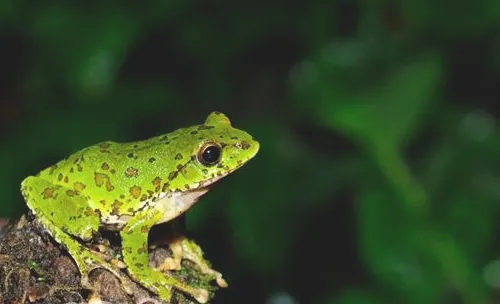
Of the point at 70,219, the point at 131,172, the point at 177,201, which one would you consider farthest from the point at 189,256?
the point at 70,219

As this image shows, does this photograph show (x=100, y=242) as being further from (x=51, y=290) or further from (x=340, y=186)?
(x=340, y=186)

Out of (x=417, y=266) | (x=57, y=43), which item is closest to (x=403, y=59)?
(x=417, y=266)

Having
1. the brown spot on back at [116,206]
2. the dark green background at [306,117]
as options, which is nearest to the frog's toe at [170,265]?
the brown spot on back at [116,206]

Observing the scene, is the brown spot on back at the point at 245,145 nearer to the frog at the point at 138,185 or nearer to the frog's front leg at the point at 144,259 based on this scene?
the frog at the point at 138,185

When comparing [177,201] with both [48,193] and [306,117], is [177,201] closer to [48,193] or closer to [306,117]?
[48,193]

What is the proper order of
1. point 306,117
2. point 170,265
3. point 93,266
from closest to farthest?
point 93,266 → point 170,265 → point 306,117
